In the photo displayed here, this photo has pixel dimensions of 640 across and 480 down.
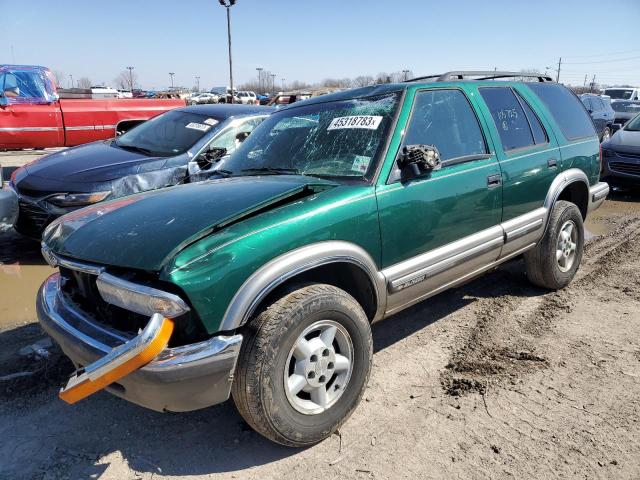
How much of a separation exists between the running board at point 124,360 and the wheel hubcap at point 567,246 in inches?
145

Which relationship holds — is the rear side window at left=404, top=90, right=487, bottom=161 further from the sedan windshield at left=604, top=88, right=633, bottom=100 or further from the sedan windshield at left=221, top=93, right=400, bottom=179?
the sedan windshield at left=604, top=88, right=633, bottom=100

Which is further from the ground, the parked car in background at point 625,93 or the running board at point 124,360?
the parked car in background at point 625,93

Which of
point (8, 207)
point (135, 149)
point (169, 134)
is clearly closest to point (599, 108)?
point (169, 134)

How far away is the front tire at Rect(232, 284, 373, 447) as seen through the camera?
7.55ft

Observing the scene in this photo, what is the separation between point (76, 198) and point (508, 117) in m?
4.18

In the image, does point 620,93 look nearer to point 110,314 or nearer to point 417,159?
point 417,159

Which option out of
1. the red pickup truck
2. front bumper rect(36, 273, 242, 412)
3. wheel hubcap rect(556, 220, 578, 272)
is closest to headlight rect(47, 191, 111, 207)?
front bumper rect(36, 273, 242, 412)

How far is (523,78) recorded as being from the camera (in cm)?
463

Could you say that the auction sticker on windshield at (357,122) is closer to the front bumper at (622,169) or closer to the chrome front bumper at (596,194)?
the chrome front bumper at (596,194)

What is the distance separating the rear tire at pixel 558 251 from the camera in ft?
14.3

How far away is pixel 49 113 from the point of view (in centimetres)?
1037

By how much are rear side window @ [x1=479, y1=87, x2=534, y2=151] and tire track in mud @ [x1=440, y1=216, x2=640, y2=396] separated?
54.6 inches

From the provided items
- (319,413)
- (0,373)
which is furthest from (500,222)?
(0,373)

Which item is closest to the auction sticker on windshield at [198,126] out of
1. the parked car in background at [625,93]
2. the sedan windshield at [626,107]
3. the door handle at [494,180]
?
the door handle at [494,180]
